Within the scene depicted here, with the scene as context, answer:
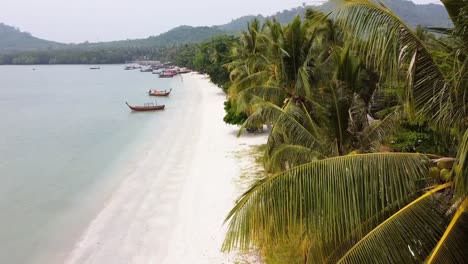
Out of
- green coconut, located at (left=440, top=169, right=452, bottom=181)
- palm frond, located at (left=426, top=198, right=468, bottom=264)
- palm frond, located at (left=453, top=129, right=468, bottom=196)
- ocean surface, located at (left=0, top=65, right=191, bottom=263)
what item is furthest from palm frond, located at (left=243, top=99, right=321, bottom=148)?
ocean surface, located at (left=0, top=65, right=191, bottom=263)

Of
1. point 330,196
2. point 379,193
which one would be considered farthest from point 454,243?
point 330,196

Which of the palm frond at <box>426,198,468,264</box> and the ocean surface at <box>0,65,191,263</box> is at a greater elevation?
the palm frond at <box>426,198,468,264</box>

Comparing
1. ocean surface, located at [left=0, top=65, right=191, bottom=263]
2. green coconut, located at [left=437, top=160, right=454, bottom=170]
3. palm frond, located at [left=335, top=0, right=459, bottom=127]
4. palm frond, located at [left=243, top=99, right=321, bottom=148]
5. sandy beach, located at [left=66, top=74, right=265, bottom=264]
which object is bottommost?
ocean surface, located at [left=0, top=65, right=191, bottom=263]

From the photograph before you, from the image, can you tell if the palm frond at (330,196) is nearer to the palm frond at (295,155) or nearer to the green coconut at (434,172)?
the green coconut at (434,172)

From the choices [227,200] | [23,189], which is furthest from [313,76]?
[23,189]

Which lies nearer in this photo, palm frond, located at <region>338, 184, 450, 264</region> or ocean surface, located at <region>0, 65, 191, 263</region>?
palm frond, located at <region>338, 184, 450, 264</region>

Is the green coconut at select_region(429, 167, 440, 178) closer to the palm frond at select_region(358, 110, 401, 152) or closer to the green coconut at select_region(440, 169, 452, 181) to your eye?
the green coconut at select_region(440, 169, 452, 181)

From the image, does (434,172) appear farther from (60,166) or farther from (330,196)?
(60,166)
